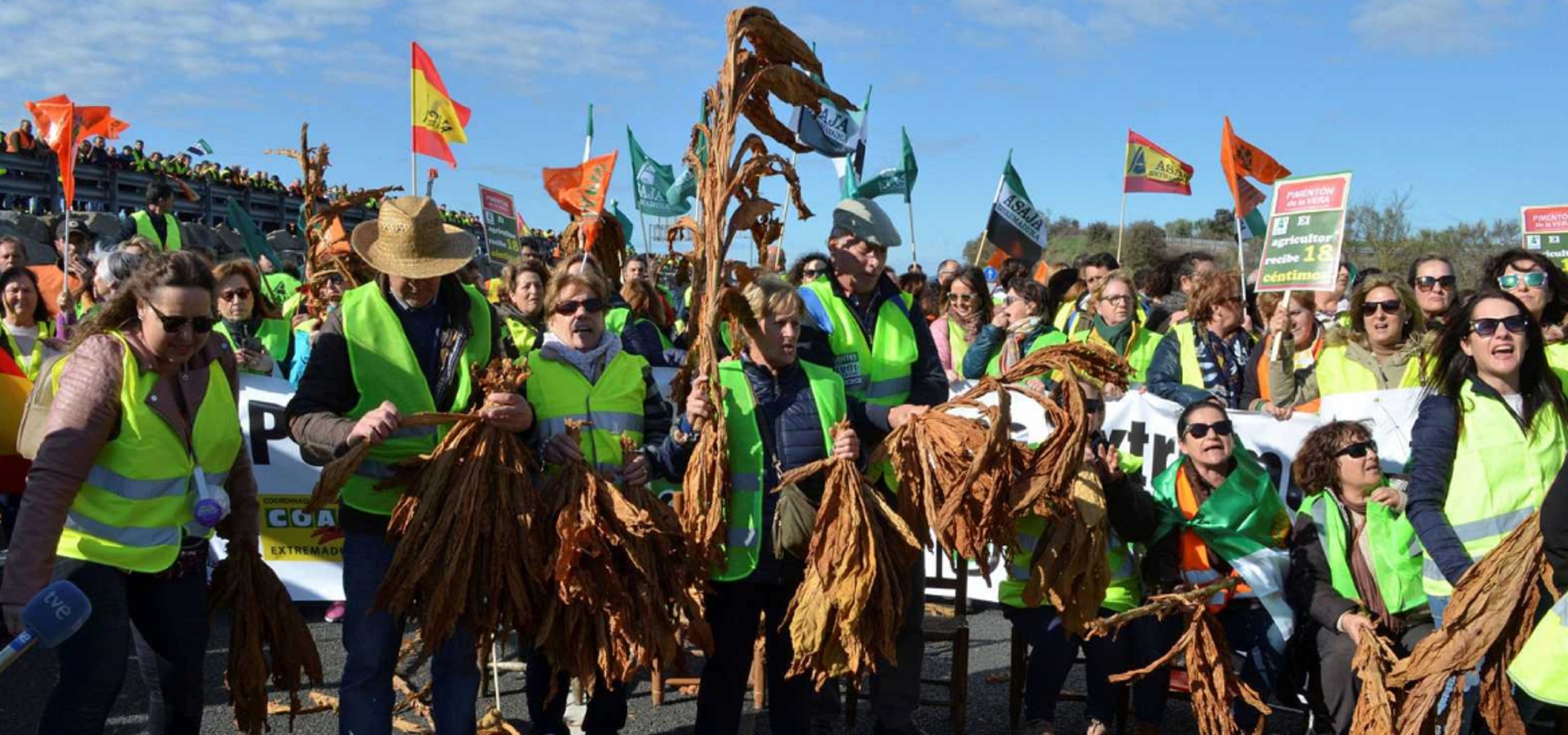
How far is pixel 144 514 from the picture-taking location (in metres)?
3.67

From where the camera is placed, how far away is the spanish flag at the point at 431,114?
9320mm

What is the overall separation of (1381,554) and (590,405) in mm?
2939

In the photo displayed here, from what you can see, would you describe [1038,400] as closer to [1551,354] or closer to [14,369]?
[1551,354]

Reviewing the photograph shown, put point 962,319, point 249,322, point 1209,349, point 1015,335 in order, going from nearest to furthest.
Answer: point 249,322 < point 1209,349 < point 1015,335 < point 962,319

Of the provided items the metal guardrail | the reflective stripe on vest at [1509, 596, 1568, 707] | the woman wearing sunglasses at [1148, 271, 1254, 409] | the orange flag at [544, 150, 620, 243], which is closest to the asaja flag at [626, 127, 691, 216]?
the orange flag at [544, 150, 620, 243]

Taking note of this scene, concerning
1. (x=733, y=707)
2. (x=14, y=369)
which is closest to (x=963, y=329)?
(x=733, y=707)

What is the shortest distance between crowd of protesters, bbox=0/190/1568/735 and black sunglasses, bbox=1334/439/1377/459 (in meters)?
0.01

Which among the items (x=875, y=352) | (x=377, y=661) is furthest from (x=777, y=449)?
(x=377, y=661)

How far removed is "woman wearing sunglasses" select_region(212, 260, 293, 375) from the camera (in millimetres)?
6477

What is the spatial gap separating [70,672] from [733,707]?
6.78 feet

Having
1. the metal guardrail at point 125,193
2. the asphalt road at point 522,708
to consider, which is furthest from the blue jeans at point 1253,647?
the metal guardrail at point 125,193

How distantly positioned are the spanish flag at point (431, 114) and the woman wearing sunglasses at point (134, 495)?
5.70 m

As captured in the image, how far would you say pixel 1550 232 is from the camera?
35.4 ft

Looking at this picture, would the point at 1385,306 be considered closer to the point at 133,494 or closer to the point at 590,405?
the point at 590,405
